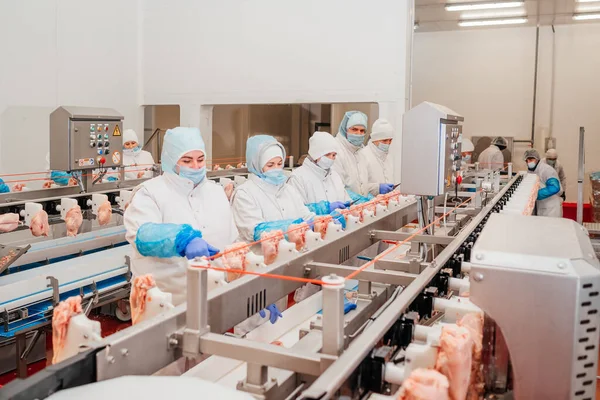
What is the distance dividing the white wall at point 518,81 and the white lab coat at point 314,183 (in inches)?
288

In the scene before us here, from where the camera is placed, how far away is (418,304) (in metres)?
1.86

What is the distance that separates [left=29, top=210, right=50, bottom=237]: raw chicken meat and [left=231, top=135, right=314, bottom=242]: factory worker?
5.17 feet

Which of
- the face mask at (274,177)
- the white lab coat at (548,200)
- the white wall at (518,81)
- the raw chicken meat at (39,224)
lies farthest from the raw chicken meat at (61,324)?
the white wall at (518,81)

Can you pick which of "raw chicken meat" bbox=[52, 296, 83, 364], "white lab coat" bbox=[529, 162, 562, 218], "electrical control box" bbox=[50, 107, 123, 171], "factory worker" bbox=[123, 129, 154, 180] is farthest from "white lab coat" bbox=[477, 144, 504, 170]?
"raw chicken meat" bbox=[52, 296, 83, 364]

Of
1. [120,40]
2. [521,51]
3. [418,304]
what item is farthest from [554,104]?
[418,304]

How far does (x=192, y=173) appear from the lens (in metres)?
3.07

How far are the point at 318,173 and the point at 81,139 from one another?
2207 millimetres

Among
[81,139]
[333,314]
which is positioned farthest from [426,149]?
[81,139]

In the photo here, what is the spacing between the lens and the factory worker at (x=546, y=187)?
788 cm

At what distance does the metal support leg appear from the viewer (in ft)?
4.24

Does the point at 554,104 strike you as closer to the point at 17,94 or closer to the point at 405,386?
the point at 17,94

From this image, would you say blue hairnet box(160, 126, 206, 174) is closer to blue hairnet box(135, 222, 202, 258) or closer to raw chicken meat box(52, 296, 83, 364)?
blue hairnet box(135, 222, 202, 258)

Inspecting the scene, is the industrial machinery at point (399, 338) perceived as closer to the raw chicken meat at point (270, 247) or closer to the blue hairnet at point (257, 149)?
the raw chicken meat at point (270, 247)

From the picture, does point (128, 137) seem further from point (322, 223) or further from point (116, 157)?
point (322, 223)
